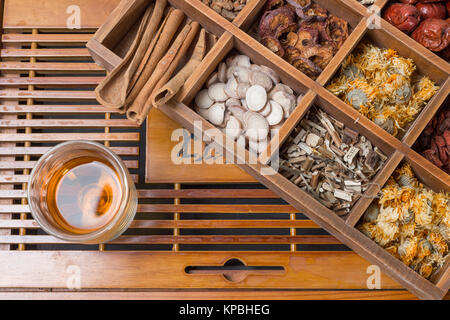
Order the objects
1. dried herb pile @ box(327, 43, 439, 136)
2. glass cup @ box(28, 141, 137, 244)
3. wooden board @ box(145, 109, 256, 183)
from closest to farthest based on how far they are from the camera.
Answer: glass cup @ box(28, 141, 137, 244) → dried herb pile @ box(327, 43, 439, 136) → wooden board @ box(145, 109, 256, 183)

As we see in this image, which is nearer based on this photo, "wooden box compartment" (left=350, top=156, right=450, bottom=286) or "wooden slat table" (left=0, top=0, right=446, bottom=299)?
"wooden box compartment" (left=350, top=156, right=450, bottom=286)

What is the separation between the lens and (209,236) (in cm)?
123

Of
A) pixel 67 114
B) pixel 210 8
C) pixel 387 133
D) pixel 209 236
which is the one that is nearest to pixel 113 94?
pixel 67 114

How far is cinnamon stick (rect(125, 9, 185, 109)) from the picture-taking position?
113cm

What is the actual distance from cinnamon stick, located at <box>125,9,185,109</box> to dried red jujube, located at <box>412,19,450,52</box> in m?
0.73

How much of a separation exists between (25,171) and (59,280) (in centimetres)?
36

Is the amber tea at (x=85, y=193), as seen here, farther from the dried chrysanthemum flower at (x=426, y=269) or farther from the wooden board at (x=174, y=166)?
the dried chrysanthemum flower at (x=426, y=269)

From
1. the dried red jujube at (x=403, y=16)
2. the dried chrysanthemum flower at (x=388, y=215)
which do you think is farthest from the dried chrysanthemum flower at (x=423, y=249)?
the dried red jujube at (x=403, y=16)

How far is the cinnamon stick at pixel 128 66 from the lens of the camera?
1.10m

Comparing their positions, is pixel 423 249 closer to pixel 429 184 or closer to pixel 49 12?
pixel 429 184

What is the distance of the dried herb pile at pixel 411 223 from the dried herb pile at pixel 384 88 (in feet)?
0.53

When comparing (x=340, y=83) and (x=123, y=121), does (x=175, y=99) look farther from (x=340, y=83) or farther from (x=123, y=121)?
(x=340, y=83)

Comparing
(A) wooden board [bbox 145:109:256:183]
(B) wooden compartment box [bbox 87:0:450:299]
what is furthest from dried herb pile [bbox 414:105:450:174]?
(A) wooden board [bbox 145:109:256:183]

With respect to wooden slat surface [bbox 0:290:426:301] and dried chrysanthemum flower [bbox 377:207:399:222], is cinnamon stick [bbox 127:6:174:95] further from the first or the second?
dried chrysanthemum flower [bbox 377:207:399:222]
